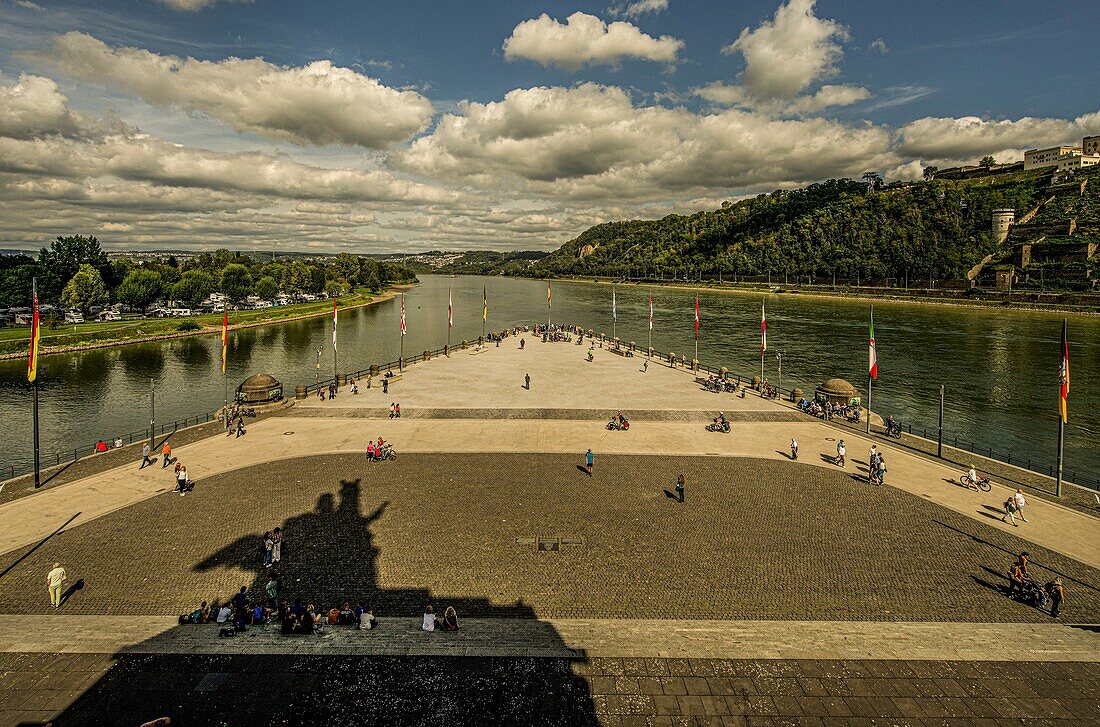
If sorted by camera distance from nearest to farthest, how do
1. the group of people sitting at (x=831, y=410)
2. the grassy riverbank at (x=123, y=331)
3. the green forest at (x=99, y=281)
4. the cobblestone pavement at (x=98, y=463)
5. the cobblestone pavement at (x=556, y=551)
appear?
1. the cobblestone pavement at (x=556, y=551)
2. the cobblestone pavement at (x=98, y=463)
3. the group of people sitting at (x=831, y=410)
4. the grassy riverbank at (x=123, y=331)
5. the green forest at (x=99, y=281)

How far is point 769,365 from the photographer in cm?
6247

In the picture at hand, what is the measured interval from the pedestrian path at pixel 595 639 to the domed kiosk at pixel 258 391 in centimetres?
2013

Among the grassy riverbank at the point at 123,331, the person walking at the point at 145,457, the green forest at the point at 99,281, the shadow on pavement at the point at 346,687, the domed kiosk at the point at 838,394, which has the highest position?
the green forest at the point at 99,281

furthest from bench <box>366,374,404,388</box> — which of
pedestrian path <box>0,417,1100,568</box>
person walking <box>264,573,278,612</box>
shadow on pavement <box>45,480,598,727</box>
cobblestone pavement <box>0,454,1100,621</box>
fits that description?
shadow on pavement <box>45,480,598,727</box>

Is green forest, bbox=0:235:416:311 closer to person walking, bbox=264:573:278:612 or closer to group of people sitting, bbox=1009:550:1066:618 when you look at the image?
person walking, bbox=264:573:278:612

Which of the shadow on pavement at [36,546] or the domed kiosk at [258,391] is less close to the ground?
the domed kiosk at [258,391]

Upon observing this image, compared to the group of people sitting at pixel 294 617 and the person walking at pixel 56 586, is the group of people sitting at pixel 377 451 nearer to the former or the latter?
the group of people sitting at pixel 294 617

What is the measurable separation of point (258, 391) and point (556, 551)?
81.0 feet

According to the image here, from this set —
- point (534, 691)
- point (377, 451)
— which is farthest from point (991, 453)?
point (377, 451)

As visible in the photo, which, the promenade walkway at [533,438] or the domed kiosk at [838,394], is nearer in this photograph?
the promenade walkway at [533,438]

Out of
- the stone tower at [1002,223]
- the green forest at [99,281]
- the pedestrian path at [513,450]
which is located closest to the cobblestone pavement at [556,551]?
the pedestrian path at [513,450]

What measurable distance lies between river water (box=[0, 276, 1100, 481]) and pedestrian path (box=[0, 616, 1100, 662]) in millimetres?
22894

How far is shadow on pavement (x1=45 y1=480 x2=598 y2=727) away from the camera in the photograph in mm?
10555

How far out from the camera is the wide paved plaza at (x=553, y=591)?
1108 centimetres
